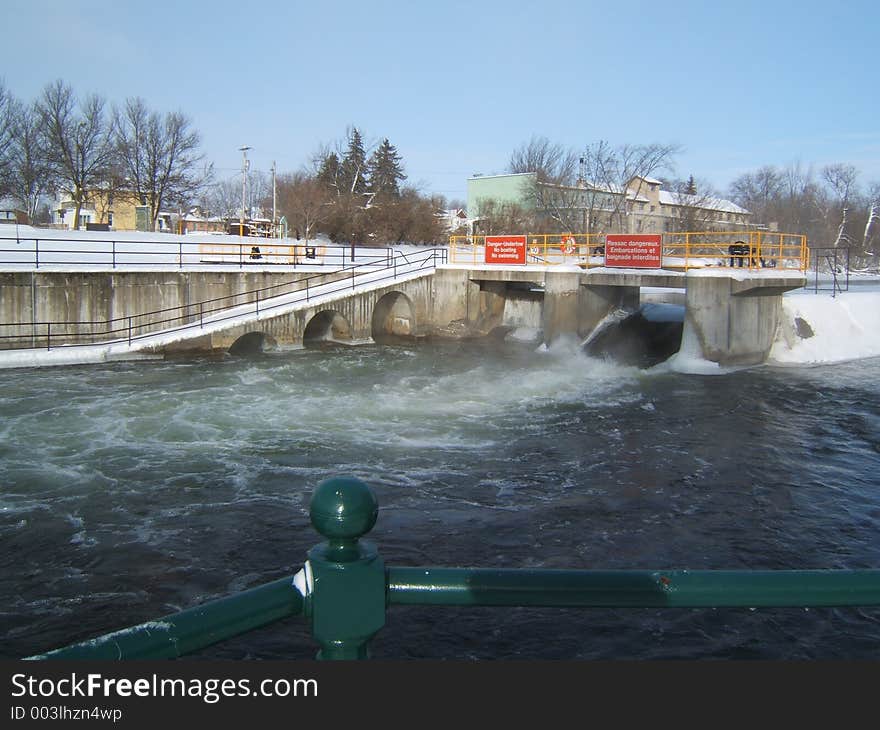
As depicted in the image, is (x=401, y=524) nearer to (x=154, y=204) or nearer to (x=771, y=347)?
(x=771, y=347)

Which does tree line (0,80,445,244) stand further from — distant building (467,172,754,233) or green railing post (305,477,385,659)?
green railing post (305,477,385,659)

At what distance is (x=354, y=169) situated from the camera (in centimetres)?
8550

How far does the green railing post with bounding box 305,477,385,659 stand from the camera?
2.15 meters

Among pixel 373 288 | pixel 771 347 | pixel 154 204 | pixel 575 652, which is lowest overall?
pixel 575 652

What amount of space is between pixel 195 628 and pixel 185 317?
31.1 m

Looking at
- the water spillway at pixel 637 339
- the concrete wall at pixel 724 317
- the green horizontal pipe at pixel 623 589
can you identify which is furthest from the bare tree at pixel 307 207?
the green horizontal pipe at pixel 623 589

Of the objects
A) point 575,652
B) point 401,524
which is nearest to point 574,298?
point 401,524

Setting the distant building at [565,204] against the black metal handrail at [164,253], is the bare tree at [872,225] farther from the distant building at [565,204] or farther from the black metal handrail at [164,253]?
the black metal handrail at [164,253]

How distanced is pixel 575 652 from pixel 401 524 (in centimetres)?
439

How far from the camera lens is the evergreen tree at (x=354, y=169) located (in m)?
83.1

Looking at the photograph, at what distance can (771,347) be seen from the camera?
28203 millimetres

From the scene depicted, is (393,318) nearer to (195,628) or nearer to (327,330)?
(327,330)

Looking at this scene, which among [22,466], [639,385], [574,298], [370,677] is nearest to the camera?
[370,677]

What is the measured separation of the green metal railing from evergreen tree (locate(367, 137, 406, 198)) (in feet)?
271
